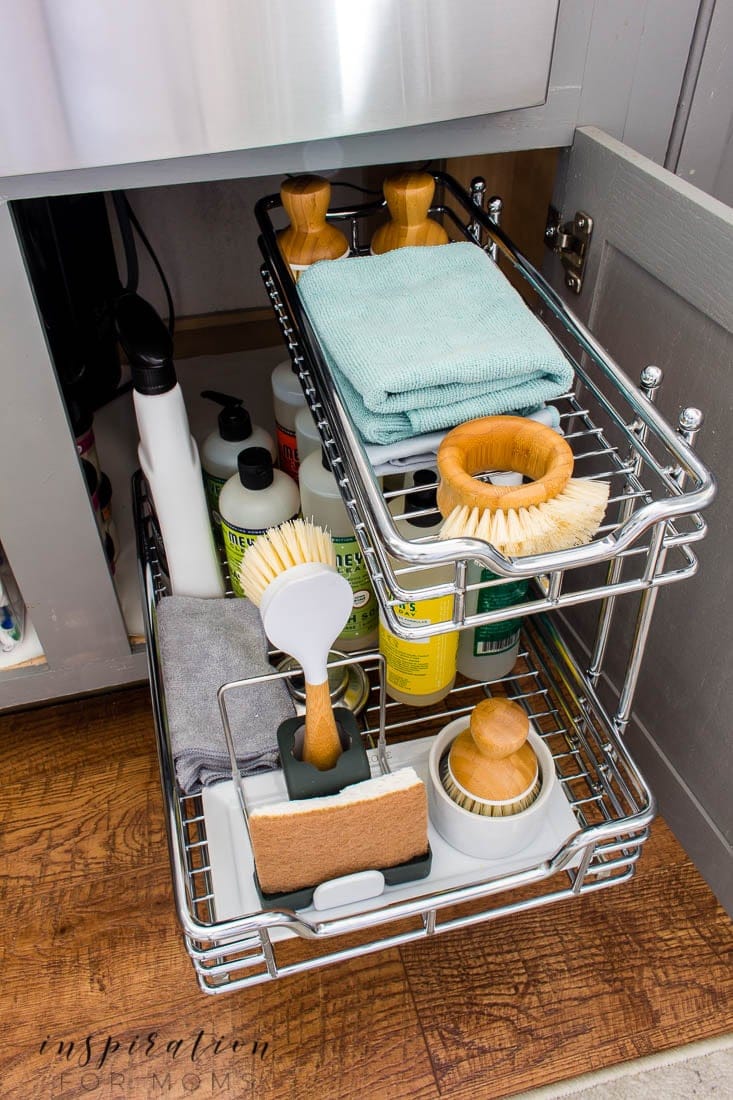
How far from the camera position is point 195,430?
1060 mm

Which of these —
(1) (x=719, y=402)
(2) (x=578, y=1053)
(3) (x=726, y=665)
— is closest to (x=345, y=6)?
(1) (x=719, y=402)

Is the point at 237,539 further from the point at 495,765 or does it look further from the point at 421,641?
the point at 495,765

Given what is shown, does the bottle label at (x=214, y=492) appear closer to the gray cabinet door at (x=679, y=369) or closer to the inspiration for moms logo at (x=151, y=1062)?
the gray cabinet door at (x=679, y=369)

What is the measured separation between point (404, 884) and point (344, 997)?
191 millimetres

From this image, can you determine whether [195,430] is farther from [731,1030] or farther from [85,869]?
[731,1030]

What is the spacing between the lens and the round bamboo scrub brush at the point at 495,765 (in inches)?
24.0

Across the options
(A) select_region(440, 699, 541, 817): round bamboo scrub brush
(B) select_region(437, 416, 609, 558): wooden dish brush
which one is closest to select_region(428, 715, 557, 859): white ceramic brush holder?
(A) select_region(440, 699, 541, 817): round bamboo scrub brush

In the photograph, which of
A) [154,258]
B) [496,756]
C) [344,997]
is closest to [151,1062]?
[344,997]

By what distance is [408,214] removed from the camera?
0.73 metres

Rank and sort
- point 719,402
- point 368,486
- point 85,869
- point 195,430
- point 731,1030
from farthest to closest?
1. point 195,430
2. point 85,869
3. point 731,1030
4. point 719,402
5. point 368,486

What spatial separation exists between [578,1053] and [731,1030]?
0.13 m

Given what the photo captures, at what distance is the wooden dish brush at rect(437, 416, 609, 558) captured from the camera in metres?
0.47

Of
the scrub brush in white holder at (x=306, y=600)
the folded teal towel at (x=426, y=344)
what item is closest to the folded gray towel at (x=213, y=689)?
the scrub brush in white holder at (x=306, y=600)

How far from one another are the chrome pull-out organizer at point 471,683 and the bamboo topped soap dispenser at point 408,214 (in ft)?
0.13
